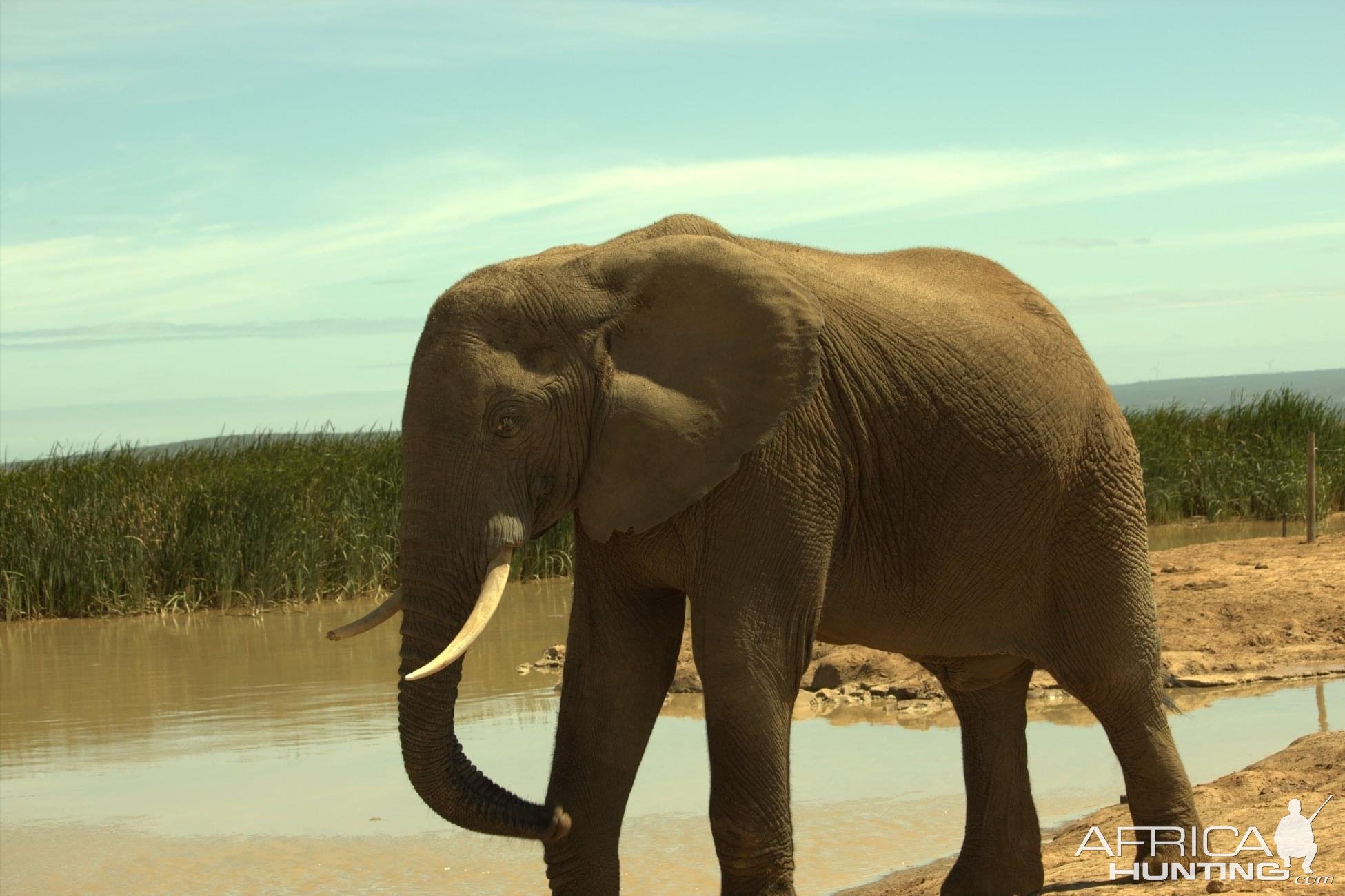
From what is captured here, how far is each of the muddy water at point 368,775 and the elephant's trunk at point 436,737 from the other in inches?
89.7

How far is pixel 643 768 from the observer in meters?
9.45

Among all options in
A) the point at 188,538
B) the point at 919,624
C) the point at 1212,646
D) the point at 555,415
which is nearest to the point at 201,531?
the point at 188,538

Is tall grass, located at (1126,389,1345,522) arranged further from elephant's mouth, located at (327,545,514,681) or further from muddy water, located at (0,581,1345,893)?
elephant's mouth, located at (327,545,514,681)

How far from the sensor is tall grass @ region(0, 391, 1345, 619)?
1705cm

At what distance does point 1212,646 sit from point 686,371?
842 cm

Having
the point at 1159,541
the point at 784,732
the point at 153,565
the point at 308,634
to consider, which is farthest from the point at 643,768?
the point at 1159,541

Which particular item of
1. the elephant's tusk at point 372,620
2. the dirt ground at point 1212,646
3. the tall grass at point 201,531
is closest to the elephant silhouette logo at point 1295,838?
the elephant's tusk at point 372,620

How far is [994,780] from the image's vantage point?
6219 mm

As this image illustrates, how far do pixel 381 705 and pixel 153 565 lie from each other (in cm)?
647

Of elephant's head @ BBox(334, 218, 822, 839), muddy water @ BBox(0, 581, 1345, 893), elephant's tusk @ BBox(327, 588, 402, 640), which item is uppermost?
elephant's head @ BBox(334, 218, 822, 839)

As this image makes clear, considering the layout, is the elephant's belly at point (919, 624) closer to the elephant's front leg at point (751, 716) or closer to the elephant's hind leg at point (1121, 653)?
the elephant's hind leg at point (1121, 653)

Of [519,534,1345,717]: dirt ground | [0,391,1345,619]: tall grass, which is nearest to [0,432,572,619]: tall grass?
[0,391,1345,619]: tall grass

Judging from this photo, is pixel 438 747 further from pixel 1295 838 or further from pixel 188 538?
pixel 188 538
